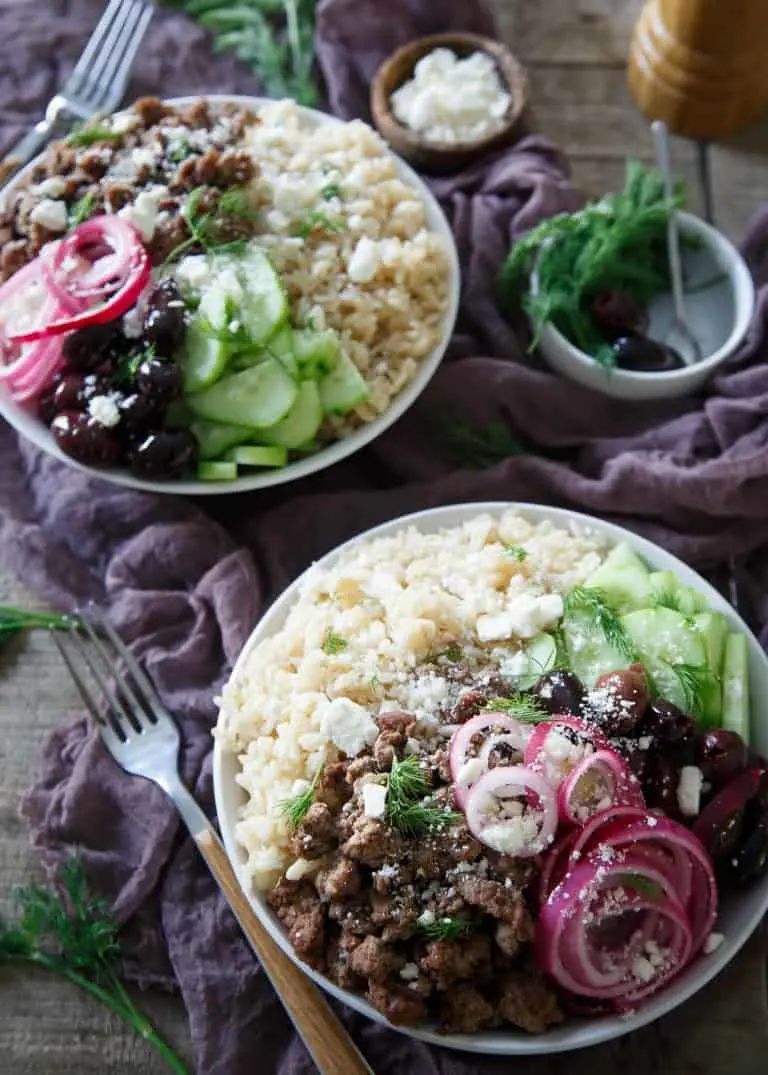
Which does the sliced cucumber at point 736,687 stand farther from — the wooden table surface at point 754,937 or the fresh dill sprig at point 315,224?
the fresh dill sprig at point 315,224

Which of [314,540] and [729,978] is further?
[314,540]

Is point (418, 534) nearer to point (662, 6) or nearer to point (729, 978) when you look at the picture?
point (729, 978)

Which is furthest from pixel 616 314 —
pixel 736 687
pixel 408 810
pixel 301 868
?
pixel 301 868

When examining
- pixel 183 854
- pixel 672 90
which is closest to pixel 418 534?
pixel 183 854

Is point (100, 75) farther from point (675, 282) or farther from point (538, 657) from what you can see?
point (538, 657)

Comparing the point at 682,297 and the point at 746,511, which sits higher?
the point at 682,297

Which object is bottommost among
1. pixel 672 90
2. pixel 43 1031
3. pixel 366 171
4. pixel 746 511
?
pixel 43 1031

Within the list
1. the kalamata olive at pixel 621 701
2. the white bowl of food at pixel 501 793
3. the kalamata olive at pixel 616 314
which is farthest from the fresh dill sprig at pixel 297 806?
the kalamata olive at pixel 616 314

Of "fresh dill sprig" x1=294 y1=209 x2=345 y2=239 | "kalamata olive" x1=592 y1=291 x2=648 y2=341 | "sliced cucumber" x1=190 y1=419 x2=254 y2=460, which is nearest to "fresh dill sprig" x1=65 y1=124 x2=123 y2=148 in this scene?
"fresh dill sprig" x1=294 y1=209 x2=345 y2=239
